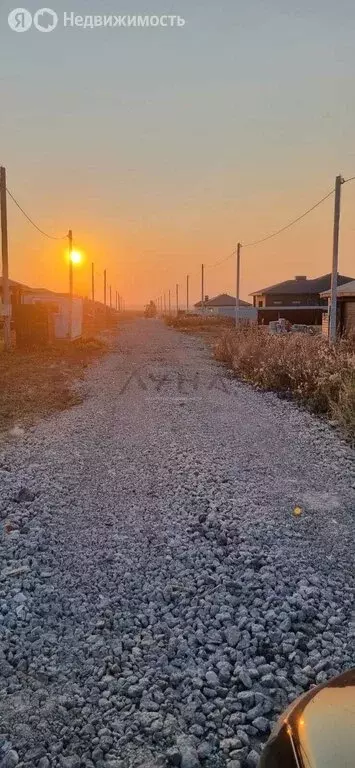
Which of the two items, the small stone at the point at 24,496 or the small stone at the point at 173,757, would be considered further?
the small stone at the point at 24,496

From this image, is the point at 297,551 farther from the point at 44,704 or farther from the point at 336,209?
the point at 336,209

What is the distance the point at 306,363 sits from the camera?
12023mm

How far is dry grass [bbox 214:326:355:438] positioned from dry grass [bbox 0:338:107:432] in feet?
15.0

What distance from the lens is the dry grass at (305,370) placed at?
920cm

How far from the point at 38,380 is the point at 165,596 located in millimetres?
10862

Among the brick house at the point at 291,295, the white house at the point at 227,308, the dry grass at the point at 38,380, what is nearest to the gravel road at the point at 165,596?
the dry grass at the point at 38,380

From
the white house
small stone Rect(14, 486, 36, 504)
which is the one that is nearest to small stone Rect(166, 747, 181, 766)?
small stone Rect(14, 486, 36, 504)

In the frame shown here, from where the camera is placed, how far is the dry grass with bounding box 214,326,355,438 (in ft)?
30.2

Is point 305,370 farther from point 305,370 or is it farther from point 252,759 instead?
point 252,759

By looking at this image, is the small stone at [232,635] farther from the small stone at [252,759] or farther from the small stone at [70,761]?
the small stone at [70,761]

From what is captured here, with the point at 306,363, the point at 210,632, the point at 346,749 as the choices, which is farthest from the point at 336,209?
the point at 346,749

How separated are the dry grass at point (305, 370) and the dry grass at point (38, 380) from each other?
4.58 m

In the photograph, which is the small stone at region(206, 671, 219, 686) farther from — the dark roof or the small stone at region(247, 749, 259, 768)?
the dark roof

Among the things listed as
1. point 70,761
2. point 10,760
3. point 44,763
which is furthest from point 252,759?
point 10,760
